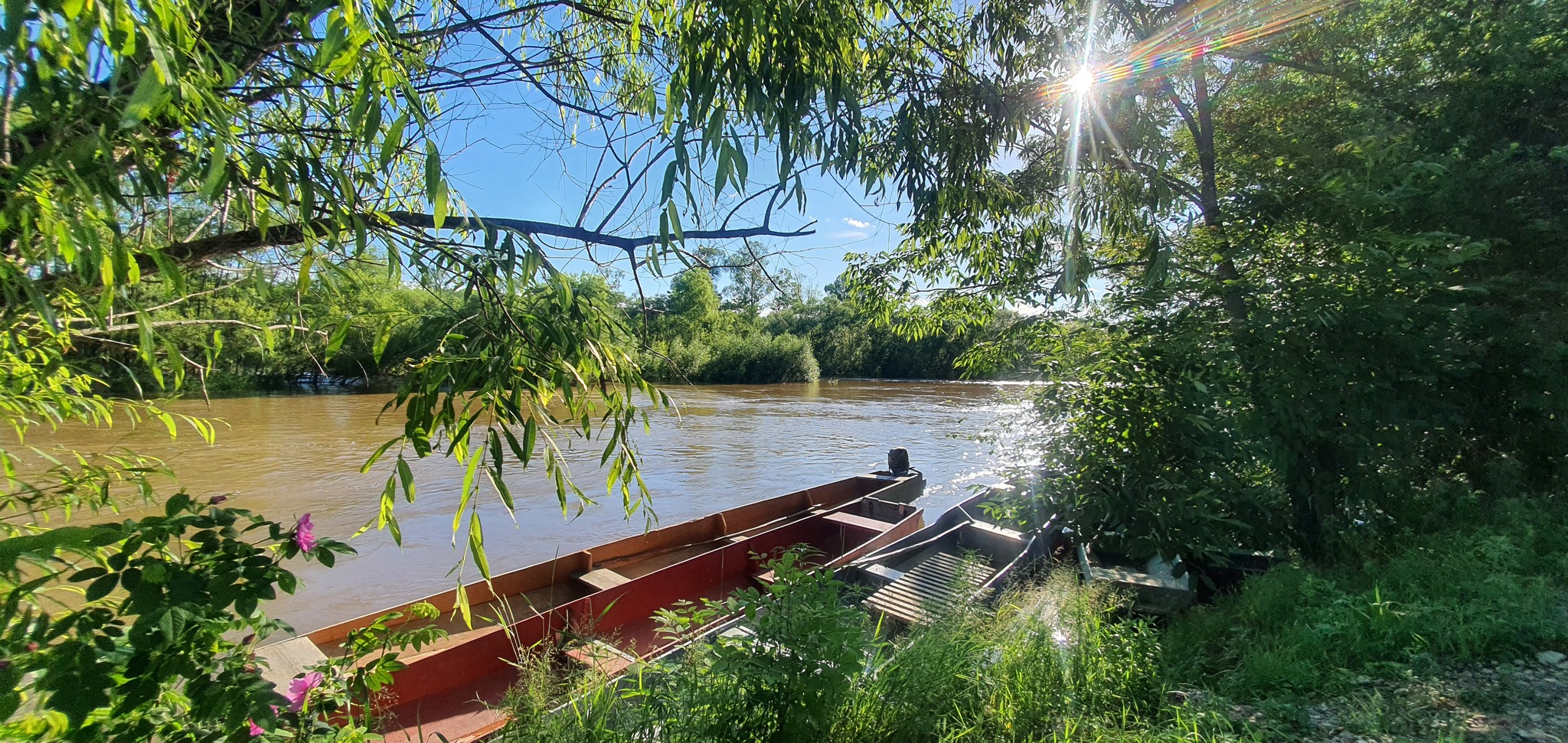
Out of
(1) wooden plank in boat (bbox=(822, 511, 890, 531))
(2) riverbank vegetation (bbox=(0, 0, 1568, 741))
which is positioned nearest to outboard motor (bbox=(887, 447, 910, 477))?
(1) wooden plank in boat (bbox=(822, 511, 890, 531))

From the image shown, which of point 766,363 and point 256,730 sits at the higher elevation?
point 766,363

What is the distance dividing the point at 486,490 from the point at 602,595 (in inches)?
377

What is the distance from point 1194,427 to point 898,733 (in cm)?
317

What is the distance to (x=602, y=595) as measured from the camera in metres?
4.89

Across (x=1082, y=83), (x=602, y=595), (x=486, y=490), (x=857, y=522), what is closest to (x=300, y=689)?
(x=602, y=595)

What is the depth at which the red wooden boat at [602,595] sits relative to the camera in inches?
141

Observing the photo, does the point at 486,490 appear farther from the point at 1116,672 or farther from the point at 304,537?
the point at 304,537

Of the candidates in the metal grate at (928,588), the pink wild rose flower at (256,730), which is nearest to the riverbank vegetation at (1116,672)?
the metal grate at (928,588)

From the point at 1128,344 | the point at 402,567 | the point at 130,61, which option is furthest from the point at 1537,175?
the point at 402,567

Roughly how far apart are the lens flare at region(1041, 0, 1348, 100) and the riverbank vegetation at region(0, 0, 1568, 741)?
32mm

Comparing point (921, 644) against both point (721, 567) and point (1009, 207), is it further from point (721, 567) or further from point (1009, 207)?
point (721, 567)

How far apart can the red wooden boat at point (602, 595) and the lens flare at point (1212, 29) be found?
4.27 metres

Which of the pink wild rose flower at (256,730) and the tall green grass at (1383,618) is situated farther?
the tall green grass at (1383,618)

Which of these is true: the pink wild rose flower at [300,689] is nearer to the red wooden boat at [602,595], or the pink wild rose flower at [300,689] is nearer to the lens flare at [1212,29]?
the red wooden boat at [602,595]
